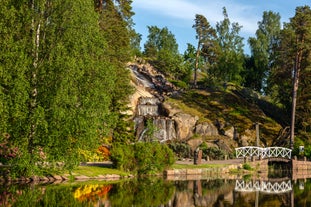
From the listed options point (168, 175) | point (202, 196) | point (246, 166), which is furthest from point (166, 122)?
point (202, 196)

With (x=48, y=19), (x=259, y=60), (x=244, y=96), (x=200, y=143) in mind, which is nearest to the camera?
(x=48, y=19)

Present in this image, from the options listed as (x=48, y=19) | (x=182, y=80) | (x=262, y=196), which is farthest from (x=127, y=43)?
(x=182, y=80)

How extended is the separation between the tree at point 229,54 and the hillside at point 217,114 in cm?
288

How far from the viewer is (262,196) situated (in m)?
24.3

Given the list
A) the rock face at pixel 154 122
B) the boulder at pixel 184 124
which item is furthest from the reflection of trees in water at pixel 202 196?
the boulder at pixel 184 124

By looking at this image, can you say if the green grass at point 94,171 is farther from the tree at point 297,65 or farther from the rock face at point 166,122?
the tree at point 297,65

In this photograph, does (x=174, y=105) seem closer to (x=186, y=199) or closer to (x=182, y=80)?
(x=182, y=80)

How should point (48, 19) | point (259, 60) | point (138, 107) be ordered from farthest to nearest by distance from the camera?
point (259, 60)
point (138, 107)
point (48, 19)

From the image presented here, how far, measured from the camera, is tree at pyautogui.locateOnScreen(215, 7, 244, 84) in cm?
7756

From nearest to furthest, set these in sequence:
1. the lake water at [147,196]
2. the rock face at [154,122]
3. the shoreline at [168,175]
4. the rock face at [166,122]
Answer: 1. the lake water at [147,196]
2. the shoreline at [168,175]
3. the rock face at [154,122]
4. the rock face at [166,122]

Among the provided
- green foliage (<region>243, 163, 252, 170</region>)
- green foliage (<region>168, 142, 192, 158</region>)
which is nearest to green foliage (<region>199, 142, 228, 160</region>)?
green foliage (<region>168, 142, 192, 158</region>)

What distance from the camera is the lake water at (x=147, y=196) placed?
20.8 metres

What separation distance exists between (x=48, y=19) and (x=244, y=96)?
49.8 metres

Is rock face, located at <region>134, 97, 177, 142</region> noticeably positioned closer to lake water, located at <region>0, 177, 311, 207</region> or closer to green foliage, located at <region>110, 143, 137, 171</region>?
green foliage, located at <region>110, 143, 137, 171</region>
